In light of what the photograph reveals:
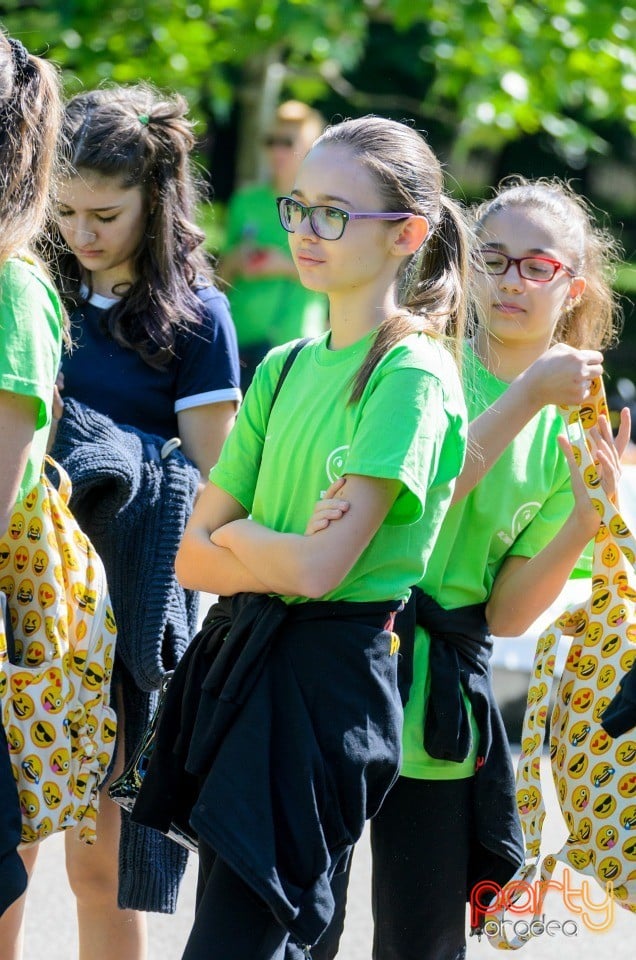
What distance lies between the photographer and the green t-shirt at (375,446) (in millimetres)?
2150

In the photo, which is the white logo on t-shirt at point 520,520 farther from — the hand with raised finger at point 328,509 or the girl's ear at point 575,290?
the hand with raised finger at point 328,509

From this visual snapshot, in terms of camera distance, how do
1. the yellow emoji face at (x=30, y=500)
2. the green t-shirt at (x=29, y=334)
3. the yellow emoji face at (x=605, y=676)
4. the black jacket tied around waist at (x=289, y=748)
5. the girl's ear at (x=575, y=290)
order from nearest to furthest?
the black jacket tied around waist at (x=289, y=748)
the green t-shirt at (x=29, y=334)
the yellow emoji face at (x=30, y=500)
the yellow emoji face at (x=605, y=676)
the girl's ear at (x=575, y=290)

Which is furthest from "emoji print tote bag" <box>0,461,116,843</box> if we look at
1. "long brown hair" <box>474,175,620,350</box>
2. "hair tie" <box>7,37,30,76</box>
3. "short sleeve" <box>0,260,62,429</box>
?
"long brown hair" <box>474,175,620,350</box>

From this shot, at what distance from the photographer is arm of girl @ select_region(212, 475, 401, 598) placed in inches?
83.6

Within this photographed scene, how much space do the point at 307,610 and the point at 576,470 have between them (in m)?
0.66

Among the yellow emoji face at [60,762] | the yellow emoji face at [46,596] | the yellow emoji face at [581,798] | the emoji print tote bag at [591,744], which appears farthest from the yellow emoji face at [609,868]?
the yellow emoji face at [46,596]

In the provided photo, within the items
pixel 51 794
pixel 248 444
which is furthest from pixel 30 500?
pixel 51 794

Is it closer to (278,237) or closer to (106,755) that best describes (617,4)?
(278,237)

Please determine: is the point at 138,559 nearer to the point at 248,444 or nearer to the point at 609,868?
the point at 248,444

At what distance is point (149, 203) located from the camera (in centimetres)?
306

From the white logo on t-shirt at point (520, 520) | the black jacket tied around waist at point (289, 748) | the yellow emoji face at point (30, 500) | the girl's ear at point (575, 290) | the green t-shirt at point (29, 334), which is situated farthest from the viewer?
the girl's ear at point (575, 290)

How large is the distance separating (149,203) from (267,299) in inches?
189

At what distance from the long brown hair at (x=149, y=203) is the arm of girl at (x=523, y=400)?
78 centimetres

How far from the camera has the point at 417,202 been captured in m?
2.36
